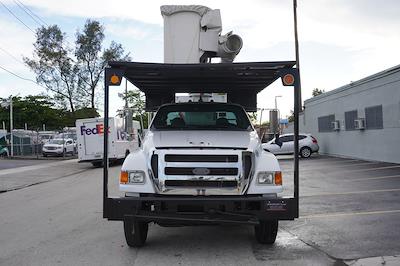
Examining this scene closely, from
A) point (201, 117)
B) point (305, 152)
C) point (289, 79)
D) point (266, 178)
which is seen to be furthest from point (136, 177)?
point (305, 152)

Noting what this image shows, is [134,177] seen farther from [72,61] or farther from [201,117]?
[72,61]

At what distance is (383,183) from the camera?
1402 centimetres

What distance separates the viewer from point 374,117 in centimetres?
2205

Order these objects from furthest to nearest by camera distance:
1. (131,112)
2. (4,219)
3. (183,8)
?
1. (183,8)
2. (4,219)
3. (131,112)

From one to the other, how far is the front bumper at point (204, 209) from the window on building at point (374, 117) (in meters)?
16.5

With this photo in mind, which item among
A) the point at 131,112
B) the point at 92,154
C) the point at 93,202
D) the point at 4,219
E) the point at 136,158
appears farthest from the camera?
the point at 92,154

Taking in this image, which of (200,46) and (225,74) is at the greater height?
(200,46)

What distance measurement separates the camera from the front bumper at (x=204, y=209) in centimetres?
621

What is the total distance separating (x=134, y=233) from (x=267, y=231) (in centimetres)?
188

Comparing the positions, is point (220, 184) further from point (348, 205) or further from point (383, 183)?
point (383, 183)

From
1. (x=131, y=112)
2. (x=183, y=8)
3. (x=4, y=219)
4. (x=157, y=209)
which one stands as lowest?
(x=4, y=219)

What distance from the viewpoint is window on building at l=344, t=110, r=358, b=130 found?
24.8 m

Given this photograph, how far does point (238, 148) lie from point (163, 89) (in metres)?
3.18

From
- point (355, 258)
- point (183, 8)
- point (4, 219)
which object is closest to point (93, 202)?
Answer: point (4, 219)
